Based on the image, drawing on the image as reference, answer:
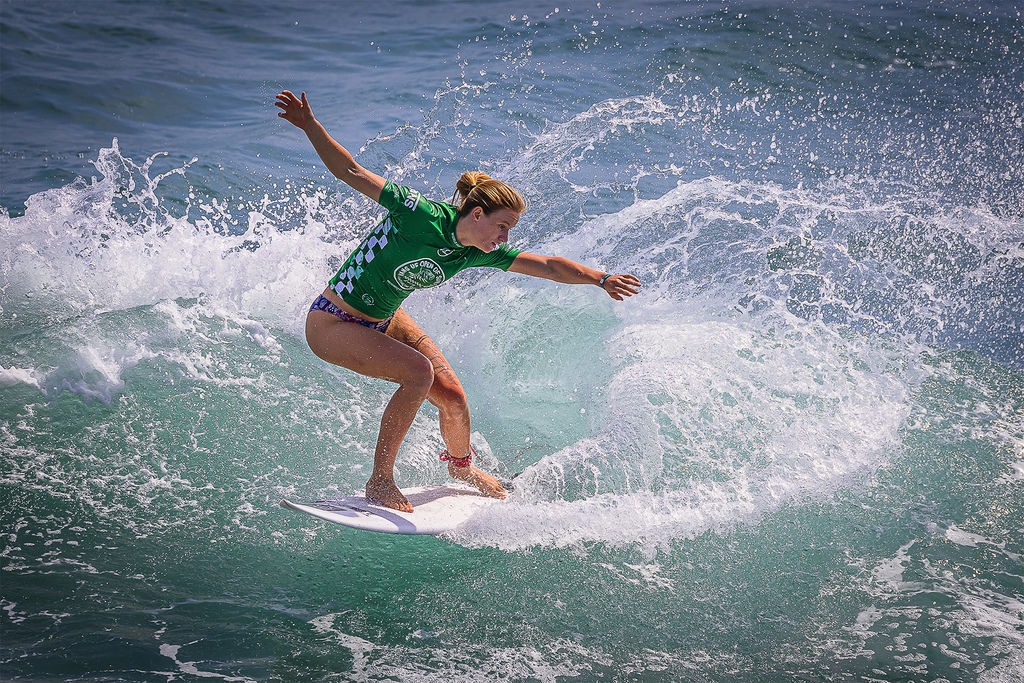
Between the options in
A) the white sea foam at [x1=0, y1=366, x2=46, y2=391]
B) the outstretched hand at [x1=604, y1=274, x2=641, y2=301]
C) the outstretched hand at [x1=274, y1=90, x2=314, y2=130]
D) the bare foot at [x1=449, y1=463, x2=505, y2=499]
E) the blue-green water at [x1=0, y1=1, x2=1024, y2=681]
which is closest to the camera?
the blue-green water at [x1=0, y1=1, x2=1024, y2=681]

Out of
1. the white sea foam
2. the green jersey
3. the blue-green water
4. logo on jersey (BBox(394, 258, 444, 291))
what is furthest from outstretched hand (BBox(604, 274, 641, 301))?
the white sea foam

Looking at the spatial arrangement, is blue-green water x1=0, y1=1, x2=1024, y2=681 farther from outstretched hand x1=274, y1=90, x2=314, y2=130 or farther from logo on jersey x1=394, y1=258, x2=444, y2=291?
outstretched hand x1=274, y1=90, x2=314, y2=130

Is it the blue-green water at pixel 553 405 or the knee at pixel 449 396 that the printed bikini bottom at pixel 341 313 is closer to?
the knee at pixel 449 396

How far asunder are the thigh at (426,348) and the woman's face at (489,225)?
723 mm

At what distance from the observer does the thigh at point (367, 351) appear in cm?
405

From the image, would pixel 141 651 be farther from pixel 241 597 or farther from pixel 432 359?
pixel 432 359

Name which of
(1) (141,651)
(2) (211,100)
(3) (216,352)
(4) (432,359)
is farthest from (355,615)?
(2) (211,100)

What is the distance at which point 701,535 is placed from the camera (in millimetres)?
4375

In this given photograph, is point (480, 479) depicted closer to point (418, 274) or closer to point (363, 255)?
point (418, 274)

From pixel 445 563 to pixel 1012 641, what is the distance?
2678 millimetres

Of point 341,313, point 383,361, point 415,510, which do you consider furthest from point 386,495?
point 341,313

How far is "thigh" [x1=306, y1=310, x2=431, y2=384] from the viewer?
4.05 metres

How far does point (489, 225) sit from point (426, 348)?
899 millimetres

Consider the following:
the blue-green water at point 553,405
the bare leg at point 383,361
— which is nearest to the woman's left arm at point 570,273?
the bare leg at point 383,361
